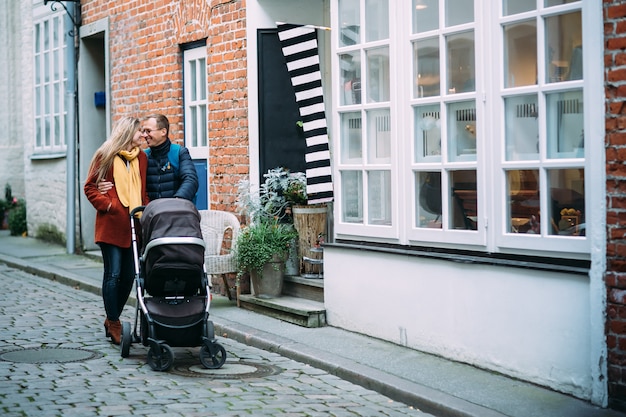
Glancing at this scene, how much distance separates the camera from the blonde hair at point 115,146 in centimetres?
849

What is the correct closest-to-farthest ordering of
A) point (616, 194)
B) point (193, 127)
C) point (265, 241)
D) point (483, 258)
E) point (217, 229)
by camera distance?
point (616, 194)
point (483, 258)
point (265, 241)
point (217, 229)
point (193, 127)

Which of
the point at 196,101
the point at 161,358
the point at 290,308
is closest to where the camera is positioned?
the point at 161,358

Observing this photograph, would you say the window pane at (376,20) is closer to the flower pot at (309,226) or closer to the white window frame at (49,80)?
the flower pot at (309,226)

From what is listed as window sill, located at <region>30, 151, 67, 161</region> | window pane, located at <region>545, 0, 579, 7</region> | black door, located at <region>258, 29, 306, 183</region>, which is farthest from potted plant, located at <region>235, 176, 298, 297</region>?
window sill, located at <region>30, 151, 67, 161</region>

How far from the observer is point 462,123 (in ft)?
24.5

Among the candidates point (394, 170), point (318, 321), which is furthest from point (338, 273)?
point (394, 170)

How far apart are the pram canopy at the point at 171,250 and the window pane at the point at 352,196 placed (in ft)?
5.01

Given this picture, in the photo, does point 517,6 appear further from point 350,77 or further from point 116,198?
point 116,198

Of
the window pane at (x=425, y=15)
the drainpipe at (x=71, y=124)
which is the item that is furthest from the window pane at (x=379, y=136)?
the drainpipe at (x=71, y=124)

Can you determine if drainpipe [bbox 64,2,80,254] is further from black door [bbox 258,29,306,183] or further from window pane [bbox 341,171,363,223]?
window pane [bbox 341,171,363,223]

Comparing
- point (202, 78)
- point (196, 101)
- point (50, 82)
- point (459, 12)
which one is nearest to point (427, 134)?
point (459, 12)

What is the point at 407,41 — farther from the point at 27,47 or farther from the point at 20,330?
the point at 27,47

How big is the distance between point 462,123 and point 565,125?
1.13 meters

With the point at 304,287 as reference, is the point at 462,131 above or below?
above
